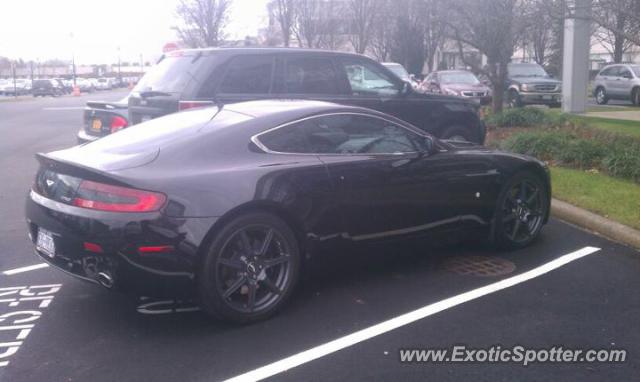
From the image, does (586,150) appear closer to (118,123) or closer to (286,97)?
(286,97)

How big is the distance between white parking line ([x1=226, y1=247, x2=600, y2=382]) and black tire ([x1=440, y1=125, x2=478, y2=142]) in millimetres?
4622

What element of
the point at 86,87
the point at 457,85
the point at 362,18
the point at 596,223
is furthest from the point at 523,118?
the point at 86,87

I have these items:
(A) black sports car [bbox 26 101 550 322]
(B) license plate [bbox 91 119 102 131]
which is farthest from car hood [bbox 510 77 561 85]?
(A) black sports car [bbox 26 101 550 322]

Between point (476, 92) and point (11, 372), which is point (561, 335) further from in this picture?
point (476, 92)

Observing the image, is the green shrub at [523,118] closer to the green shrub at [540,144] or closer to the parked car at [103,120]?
the green shrub at [540,144]

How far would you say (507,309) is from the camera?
16.5ft

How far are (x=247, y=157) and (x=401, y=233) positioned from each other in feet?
4.82

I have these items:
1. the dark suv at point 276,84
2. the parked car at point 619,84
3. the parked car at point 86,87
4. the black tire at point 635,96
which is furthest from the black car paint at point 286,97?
the parked car at point 86,87

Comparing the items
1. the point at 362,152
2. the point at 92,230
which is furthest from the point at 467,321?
the point at 92,230

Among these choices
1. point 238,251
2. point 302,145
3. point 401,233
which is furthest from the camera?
point 401,233

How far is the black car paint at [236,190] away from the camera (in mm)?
4508

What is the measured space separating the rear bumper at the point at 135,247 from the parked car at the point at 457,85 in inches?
752

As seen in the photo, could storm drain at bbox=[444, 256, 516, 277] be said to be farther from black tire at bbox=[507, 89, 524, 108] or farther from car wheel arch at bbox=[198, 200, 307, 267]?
black tire at bbox=[507, 89, 524, 108]

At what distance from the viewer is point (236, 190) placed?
473 cm
